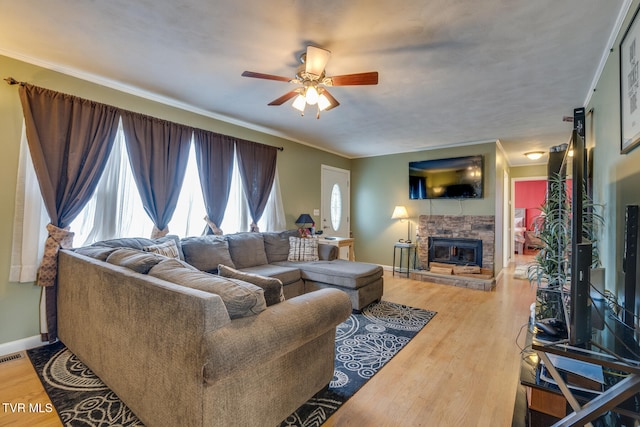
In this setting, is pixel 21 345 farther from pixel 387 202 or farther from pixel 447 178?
pixel 447 178

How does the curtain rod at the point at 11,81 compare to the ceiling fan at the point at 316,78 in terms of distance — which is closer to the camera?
the ceiling fan at the point at 316,78

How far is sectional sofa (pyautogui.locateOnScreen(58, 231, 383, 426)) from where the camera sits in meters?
1.21

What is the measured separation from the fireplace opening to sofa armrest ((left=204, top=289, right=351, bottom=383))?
4.17 metres

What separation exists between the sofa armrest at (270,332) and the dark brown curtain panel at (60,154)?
2.40 metres

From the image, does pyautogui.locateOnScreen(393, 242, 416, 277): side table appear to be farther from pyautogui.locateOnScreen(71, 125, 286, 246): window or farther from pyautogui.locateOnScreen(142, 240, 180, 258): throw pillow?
pyautogui.locateOnScreen(142, 240, 180, 258): throw pillow

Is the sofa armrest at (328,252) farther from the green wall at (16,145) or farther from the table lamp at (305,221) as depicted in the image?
the green wall at (16,145)

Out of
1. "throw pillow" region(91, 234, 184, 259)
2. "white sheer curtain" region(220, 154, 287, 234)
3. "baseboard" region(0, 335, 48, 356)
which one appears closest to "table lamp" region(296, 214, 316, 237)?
"white sheer curtain" region(220, 154, 287, 234)

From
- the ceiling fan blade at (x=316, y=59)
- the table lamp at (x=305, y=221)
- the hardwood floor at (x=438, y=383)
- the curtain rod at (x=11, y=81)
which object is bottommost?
the hardwood floor at (x=438, y=383)

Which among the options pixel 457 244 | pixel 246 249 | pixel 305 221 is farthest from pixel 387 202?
pixel 246 249

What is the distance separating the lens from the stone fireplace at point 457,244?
489 centimetres

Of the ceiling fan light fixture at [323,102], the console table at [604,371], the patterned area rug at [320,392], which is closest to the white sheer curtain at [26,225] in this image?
the patterned area rug at [320,392]

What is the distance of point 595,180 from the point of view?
270cm

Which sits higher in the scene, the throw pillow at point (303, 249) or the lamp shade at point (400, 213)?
the lamp shade at point (400, 213)

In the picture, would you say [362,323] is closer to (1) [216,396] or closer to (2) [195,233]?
(1) [216,396]
